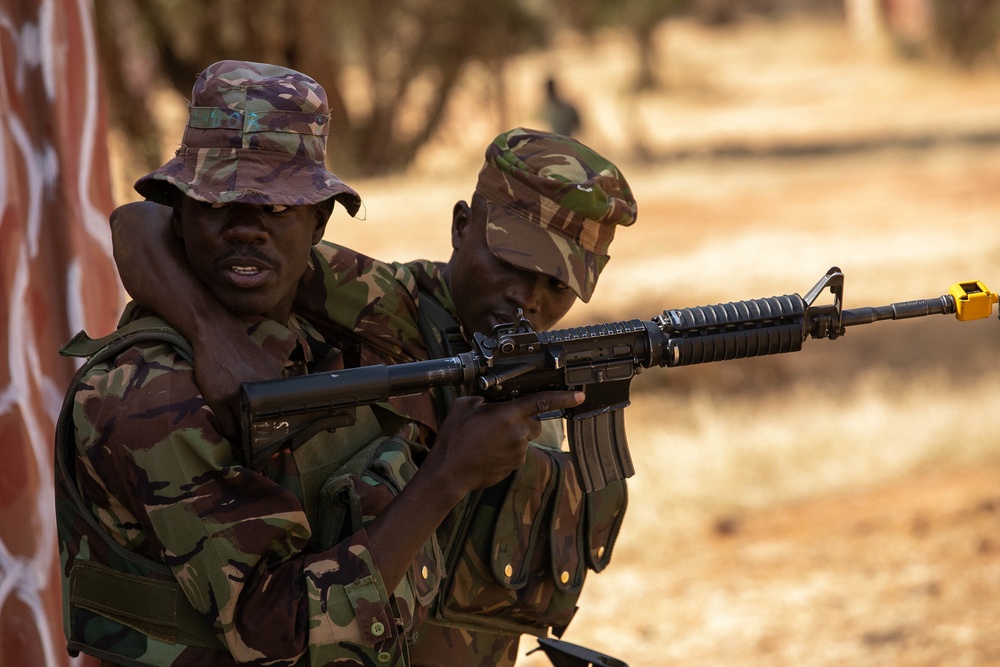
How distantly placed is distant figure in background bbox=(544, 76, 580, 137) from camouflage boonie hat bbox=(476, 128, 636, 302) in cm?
1599

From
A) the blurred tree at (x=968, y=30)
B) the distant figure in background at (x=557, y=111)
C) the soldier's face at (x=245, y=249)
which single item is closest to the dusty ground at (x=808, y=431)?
the distant figure in background at (x=557, y=111)

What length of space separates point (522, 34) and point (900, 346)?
32.4 feet

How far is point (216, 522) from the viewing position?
203 cm

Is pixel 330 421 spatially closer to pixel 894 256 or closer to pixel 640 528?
pixel 640 528

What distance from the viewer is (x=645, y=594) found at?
616 cm

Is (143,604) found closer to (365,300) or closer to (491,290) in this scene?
(365,300)

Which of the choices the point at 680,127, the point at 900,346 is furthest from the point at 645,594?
the point at 680,127

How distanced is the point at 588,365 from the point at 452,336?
1.28 ft

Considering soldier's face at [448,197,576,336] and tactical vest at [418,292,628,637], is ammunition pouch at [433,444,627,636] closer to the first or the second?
tactical vest at [418,292,628,637]

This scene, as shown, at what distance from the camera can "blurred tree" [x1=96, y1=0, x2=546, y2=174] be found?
15.6 metres

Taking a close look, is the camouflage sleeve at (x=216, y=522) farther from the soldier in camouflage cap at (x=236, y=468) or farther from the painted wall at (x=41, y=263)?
the painted wall at (x=41, y=263)

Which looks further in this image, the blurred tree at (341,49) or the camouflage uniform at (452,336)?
the blurred tree at (341,49)

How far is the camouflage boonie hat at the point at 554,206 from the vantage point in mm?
2670

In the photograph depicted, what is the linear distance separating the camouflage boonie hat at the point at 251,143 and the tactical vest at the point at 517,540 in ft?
1.98
